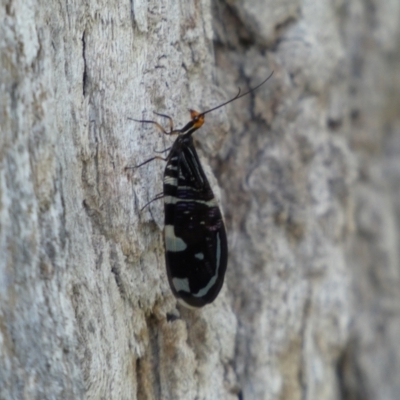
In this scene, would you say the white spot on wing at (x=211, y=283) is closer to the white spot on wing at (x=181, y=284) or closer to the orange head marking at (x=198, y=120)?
the white spot on wing at (x=181, y=284)

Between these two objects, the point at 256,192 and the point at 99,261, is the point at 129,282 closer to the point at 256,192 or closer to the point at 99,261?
the point at 99,261

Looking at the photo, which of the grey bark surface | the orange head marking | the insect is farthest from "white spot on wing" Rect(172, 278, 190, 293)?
the orange head marking

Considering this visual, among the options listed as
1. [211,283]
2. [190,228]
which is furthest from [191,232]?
[211,283]

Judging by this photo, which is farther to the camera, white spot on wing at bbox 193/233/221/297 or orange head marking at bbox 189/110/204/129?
orange head marking at bbox 189/110/204/129

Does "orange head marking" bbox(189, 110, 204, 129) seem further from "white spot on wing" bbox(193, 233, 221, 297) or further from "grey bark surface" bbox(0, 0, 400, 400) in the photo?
"white spot on wing" bbox(193, 233, 221, 297)

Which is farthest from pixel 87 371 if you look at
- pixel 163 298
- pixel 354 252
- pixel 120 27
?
pixel 354 252

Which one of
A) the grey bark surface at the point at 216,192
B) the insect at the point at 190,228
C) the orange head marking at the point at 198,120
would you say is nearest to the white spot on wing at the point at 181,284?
the insect at the point at 190,228
